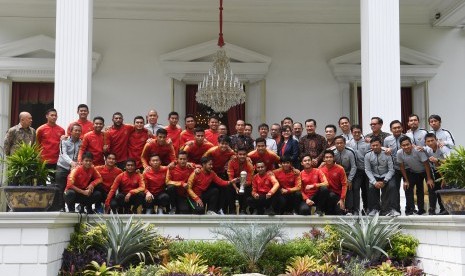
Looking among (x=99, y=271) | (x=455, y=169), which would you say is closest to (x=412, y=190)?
(x=455, y=169)

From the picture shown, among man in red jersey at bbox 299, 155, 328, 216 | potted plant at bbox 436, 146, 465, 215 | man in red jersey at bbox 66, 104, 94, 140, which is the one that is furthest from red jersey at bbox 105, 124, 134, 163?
potted plant at bbox 436, 146, 465, 215

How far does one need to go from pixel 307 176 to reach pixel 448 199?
2.66 metres

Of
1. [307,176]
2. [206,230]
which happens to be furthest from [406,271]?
[206,230]

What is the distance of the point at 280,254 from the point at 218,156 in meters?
2.22

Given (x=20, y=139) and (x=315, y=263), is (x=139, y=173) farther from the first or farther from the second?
(x=315, y=263)

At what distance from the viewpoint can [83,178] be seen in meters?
9.70

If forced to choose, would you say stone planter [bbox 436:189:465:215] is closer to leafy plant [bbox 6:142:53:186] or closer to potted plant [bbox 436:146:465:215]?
potted plant [bbox 436:146:465:215]

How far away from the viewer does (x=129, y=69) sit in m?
15.9

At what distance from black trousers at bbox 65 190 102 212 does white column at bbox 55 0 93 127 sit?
1.81 metres

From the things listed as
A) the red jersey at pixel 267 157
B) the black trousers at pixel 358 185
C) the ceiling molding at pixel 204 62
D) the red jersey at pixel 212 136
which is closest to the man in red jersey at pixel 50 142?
the red jersey at pixel 212 136

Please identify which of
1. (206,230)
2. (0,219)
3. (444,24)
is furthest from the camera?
(444,24)

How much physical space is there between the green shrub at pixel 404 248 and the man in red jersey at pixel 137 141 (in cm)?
436

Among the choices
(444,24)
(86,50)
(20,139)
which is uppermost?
(444,24)

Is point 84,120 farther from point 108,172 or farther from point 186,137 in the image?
point 186,137
